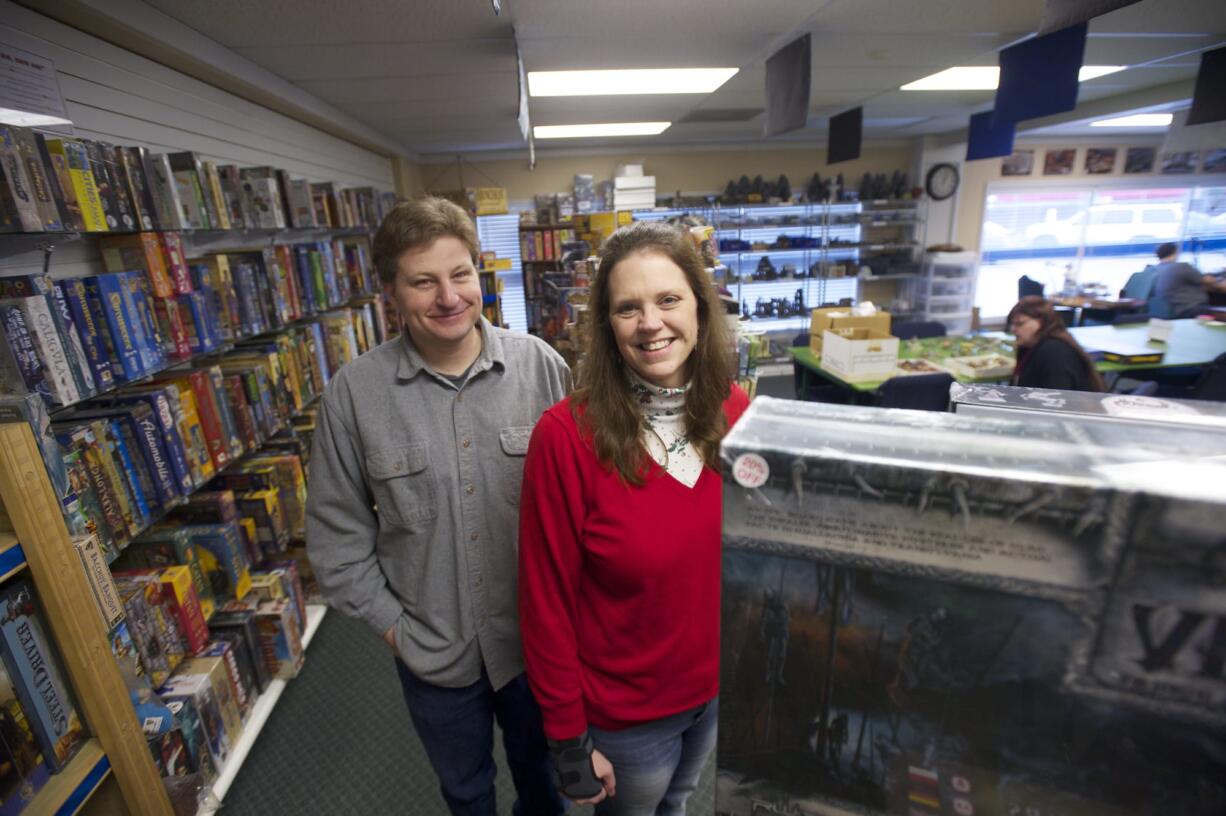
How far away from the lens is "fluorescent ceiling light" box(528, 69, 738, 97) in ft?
11.9

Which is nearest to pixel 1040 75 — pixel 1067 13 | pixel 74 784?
pixel 1067 13

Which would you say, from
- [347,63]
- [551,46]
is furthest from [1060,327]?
[347,63]

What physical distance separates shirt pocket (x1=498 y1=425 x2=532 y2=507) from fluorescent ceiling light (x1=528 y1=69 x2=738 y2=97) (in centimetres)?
309

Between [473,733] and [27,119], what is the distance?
2.26 meters

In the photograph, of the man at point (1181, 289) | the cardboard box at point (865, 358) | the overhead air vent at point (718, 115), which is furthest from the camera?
the man at point (1181, 289)

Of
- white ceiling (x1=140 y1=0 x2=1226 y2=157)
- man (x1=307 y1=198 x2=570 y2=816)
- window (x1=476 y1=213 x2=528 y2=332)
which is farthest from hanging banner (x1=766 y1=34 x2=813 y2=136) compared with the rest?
window (x1=476 y1=213 x2=528 y2=332)

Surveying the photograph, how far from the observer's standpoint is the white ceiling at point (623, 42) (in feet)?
7.80

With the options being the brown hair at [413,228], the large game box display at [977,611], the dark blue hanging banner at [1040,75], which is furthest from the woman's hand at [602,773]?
the dark blue hanging banner at [1040,75]

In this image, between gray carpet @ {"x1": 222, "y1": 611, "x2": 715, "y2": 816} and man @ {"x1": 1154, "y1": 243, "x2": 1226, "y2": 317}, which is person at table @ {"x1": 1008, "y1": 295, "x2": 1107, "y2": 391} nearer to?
gray carpet @ {"x1": 222, "y1": 611, "x2": 715, "y2": 816}

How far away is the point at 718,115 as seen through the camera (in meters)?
5.26

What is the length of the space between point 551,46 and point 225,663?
321cm

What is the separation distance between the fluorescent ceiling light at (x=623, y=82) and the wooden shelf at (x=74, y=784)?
3.70m

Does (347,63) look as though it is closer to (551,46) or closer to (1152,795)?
(551,46)

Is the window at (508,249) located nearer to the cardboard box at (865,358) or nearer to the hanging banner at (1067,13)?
the cardboard box at (865,358)
